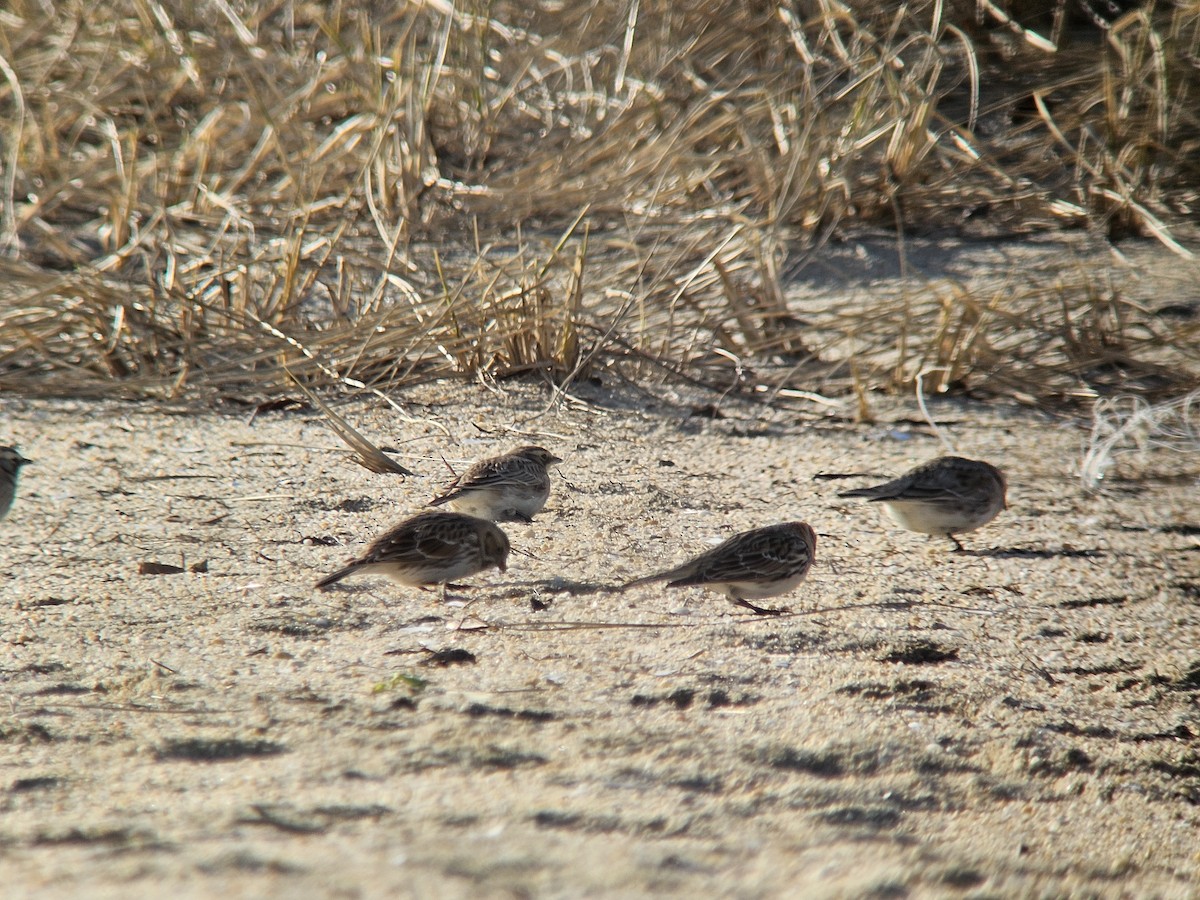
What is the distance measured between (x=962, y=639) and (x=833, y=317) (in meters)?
3.51

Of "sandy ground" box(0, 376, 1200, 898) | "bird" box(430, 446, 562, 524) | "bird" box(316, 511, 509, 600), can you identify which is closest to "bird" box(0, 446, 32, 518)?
"sandy ground" box(0, 376, 1200, 898)

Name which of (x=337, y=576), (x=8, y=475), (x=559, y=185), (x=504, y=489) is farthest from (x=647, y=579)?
(x=559, y=185)

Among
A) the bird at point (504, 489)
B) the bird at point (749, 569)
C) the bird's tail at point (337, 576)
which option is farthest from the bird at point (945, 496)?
the bird's tail at point (337, 576)

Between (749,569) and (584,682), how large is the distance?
78 cm

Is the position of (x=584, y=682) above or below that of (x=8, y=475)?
below

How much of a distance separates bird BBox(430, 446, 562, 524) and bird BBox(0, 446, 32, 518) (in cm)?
162

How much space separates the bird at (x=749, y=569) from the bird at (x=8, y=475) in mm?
2417

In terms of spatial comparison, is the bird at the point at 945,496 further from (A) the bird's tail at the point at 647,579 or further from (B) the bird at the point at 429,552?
(B) the bird at the point at 429,552

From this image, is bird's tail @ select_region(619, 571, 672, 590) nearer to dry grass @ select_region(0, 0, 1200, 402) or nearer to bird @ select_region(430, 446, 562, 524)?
bird @ select_region(430, 446, 562, 524)

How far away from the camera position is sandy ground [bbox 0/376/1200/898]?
8.67 feet

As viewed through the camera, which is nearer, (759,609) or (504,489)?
(759,609)

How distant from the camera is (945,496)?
15.3 feet

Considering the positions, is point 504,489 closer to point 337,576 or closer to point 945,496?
point 337,576

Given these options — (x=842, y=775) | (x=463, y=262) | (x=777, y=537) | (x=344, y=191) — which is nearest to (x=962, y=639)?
(x=777, y=537)
